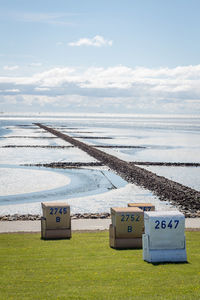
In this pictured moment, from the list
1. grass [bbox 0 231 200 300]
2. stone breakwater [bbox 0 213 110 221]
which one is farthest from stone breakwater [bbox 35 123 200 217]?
grass [bbox 0 231 200 300]

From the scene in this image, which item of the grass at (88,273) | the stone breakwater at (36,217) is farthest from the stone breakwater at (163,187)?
the grass at (88,273)

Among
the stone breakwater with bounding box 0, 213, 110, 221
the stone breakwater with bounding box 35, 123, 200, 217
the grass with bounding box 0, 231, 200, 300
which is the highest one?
the grass with bounding box 0, 231, 200, 300

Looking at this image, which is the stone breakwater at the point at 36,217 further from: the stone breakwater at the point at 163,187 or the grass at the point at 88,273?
the grass at the point at 88,273

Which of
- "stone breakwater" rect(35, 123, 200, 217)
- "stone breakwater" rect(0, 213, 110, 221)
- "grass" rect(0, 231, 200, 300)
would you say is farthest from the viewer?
"stone breakwater" rect(35, 123, 200, 217)

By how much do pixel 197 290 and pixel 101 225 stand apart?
33.9 feet

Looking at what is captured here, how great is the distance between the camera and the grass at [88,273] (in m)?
11.2

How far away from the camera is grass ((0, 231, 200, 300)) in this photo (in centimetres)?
1124

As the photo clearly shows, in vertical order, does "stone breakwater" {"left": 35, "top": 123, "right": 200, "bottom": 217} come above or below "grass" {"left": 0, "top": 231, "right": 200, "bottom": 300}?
below

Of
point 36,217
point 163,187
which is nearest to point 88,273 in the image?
point 36,217

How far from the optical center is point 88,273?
12.7m

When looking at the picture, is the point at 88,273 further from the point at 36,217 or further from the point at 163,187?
the point at 163,187

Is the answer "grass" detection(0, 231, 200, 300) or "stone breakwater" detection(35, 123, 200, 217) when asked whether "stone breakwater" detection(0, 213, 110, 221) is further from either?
"grass" detection(0, 231, 200, 300)

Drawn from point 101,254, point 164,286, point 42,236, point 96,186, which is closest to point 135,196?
point 96,186

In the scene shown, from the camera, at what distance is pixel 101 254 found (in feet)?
49.0
